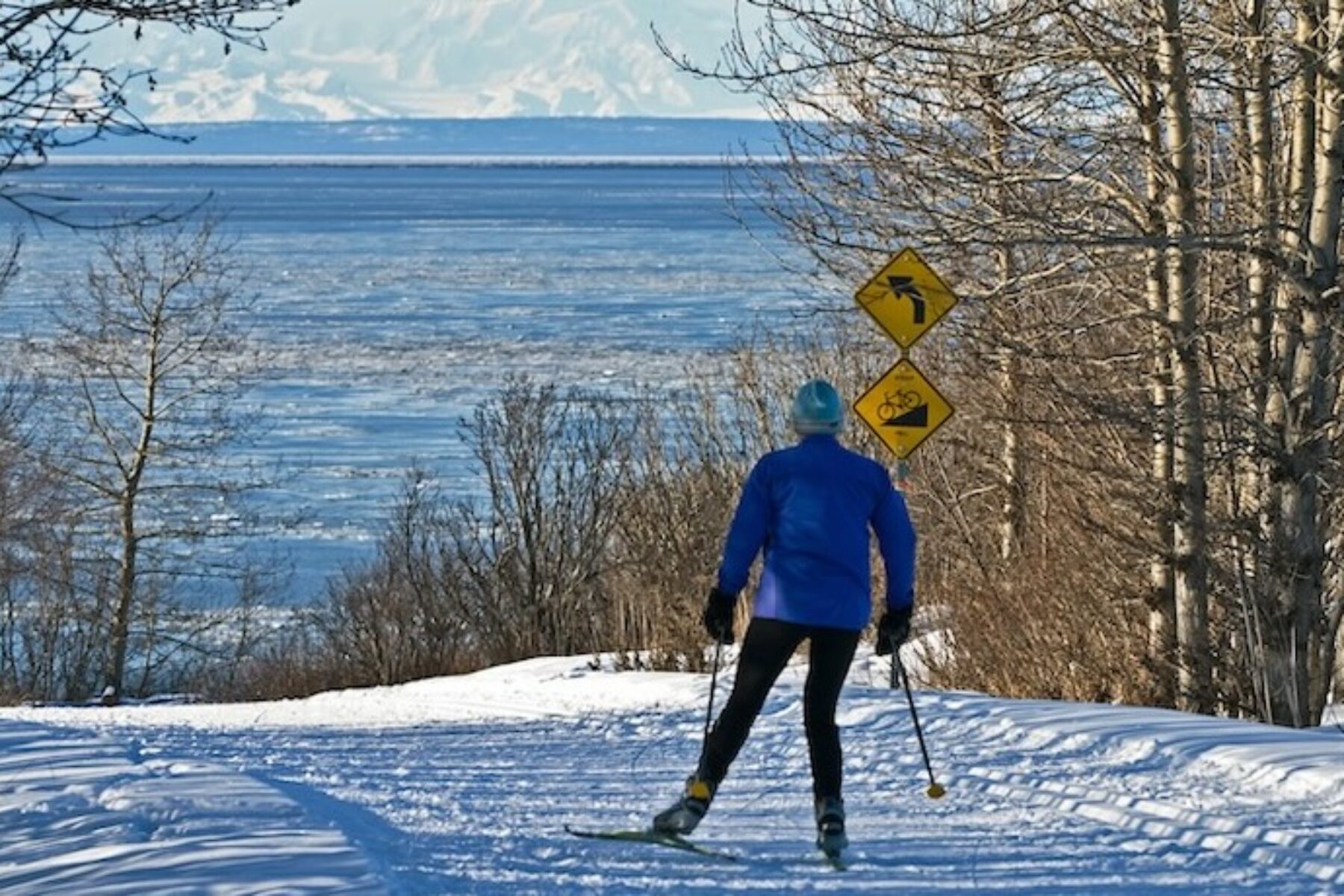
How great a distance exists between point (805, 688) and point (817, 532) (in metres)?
0.65

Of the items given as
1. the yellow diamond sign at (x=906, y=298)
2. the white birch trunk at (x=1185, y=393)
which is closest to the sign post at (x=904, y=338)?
the yellow diamond sign at (x=906, y=298)

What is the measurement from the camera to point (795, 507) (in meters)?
9.16

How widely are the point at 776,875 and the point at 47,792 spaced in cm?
345

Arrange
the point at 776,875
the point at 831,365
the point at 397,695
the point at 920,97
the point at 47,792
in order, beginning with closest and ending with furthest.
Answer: the point at 776,875, the point at 47,792, the point at 920,97, the point at 397,695, the point at 831,365

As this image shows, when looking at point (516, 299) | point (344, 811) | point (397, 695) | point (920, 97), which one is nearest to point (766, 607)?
point (344, 811)

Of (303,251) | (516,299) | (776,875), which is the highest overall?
(303,251)

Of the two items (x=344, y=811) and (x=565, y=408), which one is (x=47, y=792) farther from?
(x=565, y=408)

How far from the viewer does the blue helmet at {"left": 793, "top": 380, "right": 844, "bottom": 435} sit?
9.22m

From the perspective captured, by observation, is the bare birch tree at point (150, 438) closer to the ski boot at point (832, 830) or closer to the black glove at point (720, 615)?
the black glove at point (720, 615)

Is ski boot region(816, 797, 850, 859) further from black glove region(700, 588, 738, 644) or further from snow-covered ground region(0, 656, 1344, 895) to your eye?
black glove region(700, 588, 738, 644)

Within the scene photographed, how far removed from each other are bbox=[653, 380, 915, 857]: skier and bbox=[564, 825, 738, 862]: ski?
0.06 metres

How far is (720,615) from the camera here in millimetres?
9445

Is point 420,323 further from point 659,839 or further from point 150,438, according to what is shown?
point 659,839

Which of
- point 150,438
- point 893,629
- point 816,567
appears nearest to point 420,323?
point 150,438
